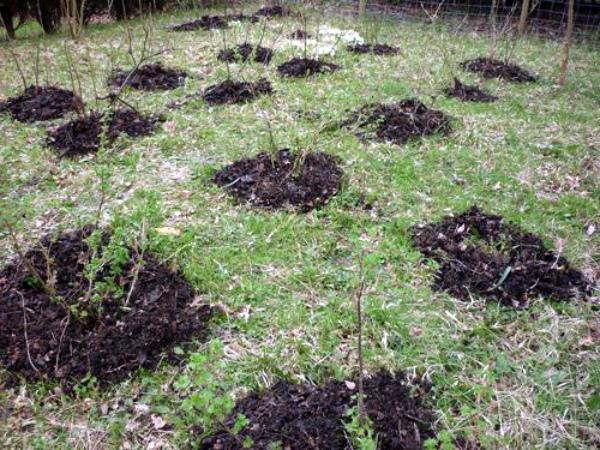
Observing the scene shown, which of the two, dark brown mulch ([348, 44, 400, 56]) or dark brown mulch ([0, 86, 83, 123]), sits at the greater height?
dark brown mulch ([348, 44, 400, 56])

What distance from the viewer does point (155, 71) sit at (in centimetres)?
561

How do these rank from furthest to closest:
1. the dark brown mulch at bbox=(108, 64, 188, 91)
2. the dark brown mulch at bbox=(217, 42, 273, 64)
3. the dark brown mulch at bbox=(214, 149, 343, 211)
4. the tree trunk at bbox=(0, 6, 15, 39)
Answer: the tree trunk at bbox=(0, 6, 15, 39) < the dark brown mulch at bbox=(217, 42, 273, 64) < the dark brown mulch at bbox=(108, 64, 188, 91) < the dark brown mulch at bbox=(214, 149, 343, 211)

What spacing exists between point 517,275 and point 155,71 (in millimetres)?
4618

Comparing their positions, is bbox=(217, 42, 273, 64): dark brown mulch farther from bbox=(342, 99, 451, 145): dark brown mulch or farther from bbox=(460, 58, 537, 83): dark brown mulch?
bbox=(460, 58, 537, 83): dark brown mulch

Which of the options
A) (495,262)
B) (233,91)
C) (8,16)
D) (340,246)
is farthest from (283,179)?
(8,16)

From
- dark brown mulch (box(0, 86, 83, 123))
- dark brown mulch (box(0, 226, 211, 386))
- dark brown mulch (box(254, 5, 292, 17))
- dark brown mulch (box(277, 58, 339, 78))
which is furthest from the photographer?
dark brown mulch (box(254, 5, 292, 17))

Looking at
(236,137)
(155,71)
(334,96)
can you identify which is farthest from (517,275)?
(155,71)

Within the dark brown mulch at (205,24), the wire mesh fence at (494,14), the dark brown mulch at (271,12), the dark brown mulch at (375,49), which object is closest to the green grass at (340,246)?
the dark brown mulch at (375,49)

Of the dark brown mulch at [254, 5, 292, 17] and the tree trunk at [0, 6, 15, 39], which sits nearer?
the tree trunk at [0, 6, 15, 39]

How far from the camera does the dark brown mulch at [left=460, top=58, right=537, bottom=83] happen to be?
5855 millimetres

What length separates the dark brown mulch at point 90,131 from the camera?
3.97 metres

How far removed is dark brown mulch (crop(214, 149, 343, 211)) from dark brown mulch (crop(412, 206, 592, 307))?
2.44 feet

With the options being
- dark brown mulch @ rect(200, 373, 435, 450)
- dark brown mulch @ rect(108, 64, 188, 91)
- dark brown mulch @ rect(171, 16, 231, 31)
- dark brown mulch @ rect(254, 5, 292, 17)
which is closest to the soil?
dark brown mulch @ rect(108, 64, 188, 91)

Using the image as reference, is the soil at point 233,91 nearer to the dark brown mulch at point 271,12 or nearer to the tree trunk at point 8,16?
the dark brown mulch at point 271,12
